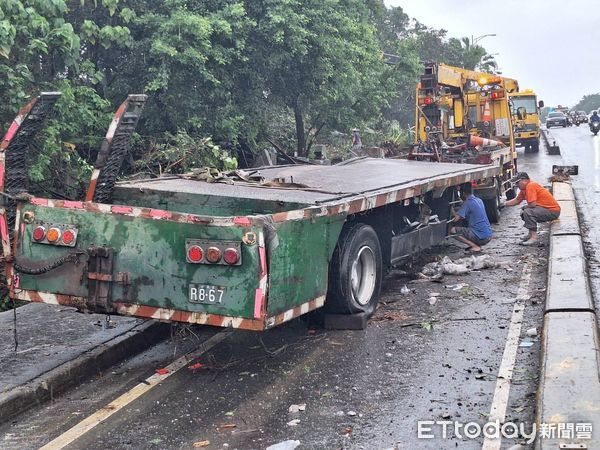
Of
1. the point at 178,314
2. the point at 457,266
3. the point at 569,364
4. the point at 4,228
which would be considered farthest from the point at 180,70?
the point at 569,364

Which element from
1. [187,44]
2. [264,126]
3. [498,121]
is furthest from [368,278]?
[498,121]

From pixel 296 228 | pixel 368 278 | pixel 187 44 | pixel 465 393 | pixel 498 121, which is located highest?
pixel 187 44

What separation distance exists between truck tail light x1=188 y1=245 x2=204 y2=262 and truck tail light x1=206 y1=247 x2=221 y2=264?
6cm

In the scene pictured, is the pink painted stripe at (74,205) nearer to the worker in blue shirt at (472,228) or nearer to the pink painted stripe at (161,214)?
the pink painted stripe at (161,214)

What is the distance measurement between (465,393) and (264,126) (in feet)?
40.0

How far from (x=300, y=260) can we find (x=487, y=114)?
1303 cm

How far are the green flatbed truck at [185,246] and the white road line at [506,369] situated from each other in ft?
4.73

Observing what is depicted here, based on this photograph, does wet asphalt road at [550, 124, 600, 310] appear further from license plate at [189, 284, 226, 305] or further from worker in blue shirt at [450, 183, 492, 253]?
license plate at [189, 284, 226, 305]

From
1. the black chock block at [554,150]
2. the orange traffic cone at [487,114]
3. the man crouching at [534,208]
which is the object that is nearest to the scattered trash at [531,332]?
the man crouching at [534,208]

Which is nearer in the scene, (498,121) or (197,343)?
(197,343)

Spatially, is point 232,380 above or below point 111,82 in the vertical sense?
below

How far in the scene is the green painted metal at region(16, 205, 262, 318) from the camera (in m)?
4.96

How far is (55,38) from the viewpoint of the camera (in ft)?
31.6

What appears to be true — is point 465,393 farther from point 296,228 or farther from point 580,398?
point 296,228
